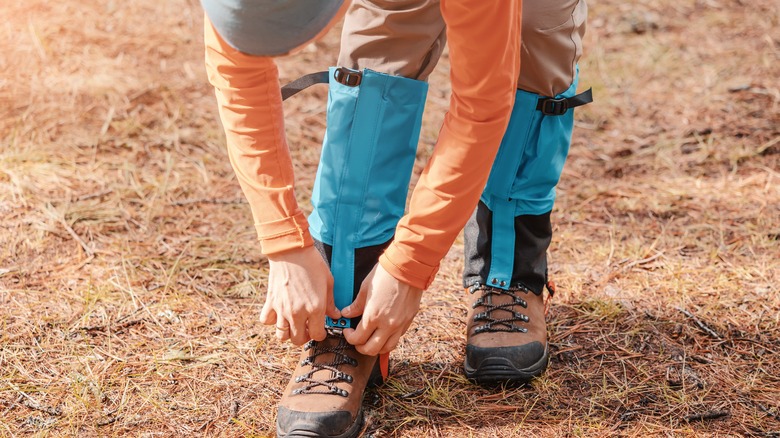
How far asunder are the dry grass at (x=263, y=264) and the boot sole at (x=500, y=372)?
0.03 meters

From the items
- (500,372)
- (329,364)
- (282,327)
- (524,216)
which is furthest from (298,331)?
(524,216)

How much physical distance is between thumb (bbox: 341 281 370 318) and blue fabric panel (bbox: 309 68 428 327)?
42 mm

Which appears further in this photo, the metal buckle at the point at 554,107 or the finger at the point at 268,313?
the metal buckle at the point at 554,107

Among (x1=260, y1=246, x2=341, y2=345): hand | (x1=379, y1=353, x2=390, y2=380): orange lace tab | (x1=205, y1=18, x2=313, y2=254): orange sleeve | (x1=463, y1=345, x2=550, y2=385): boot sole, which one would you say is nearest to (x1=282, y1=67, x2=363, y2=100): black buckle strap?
(x1=205, y1=18, x2=313, y2=254): orange sleeve

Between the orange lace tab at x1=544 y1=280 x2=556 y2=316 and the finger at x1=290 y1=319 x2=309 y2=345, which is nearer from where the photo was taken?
the finger at x1=290 y1=319 x2=309 y2=345

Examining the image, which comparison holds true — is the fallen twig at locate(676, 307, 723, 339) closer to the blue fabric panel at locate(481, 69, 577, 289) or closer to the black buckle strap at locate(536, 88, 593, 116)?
the blue fabric panel at locate(481, 69, 577, 289)

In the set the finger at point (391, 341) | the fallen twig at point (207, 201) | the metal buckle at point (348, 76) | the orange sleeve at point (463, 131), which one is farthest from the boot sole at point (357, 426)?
the fallen twig at point (207, 201)

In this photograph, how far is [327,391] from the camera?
149 cm

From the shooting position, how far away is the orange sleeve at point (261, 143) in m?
1.30

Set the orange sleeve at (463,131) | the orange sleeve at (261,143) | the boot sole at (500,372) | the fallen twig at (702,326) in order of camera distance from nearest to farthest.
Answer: the orange sleeve at (463,131), the orange sleeve at (261,143), the boot sole at (500,372), the fallen twig at (702,326)

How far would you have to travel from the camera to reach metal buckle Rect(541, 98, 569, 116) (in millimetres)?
1598

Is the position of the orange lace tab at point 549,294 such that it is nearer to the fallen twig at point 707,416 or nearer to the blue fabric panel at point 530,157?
the blue fabric panel at point 530,157

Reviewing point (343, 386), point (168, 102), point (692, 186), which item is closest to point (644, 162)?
point (692, 186)

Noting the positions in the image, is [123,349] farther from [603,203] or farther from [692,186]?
[692,186]
